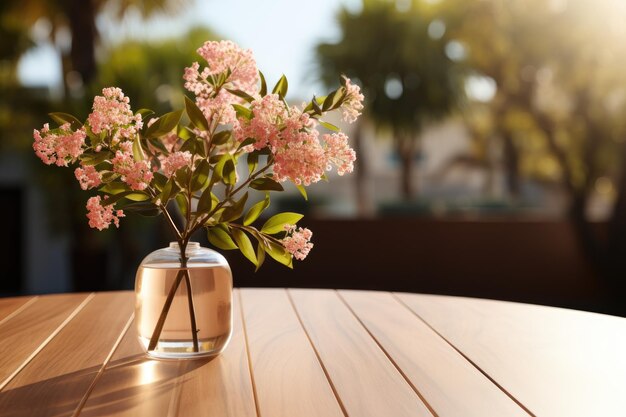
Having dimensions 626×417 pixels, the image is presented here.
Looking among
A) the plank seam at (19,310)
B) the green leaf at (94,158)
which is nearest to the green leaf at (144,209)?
the green leaf at (94,158)

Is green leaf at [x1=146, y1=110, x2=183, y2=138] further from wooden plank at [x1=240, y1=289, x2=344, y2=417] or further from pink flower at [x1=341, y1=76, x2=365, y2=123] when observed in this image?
wooden plank at [x1=240, y1=289, x2=344, y2=417]

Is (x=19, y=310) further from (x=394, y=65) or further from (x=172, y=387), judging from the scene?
(x=394, y=65)

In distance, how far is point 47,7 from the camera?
36.3ft

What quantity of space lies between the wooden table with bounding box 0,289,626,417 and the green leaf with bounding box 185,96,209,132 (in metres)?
0.49

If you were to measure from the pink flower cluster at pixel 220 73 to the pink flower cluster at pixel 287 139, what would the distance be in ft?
0.28

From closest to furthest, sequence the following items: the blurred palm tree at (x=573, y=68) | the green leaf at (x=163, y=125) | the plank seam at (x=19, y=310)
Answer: the green leaf at (x=163, y=125) < the plank seam at (x=19, y=310) < the blurred palm tree at (x=573, y=68)

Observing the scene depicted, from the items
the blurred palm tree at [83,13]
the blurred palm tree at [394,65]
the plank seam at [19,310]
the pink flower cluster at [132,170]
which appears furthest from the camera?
the blurred palm tree at [394,65]

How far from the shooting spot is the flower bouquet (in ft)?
4.67

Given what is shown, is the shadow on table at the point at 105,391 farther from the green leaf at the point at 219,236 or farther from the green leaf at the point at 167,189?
the green leaf at the point at 167,189

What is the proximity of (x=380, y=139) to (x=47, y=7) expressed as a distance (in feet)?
25.4

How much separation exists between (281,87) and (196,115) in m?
0.19

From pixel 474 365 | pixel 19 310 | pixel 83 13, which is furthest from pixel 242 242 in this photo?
pixel 83 13

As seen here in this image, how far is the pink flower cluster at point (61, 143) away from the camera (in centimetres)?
140

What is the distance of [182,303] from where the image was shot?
1.49 metres
